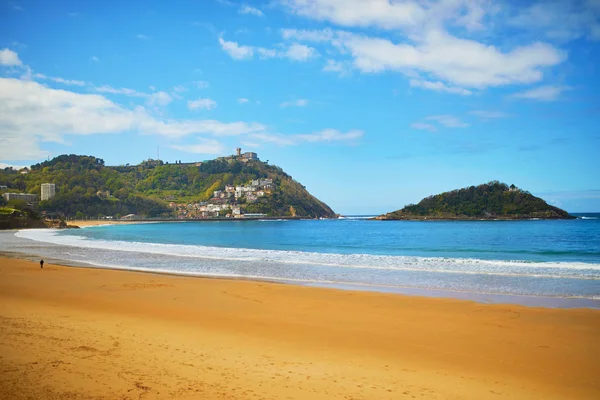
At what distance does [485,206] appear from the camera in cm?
11762

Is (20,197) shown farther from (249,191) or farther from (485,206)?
(485,206)

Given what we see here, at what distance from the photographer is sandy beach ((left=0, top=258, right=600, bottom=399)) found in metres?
5.21

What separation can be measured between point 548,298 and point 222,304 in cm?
973

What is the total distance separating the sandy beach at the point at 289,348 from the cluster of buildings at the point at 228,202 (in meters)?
152

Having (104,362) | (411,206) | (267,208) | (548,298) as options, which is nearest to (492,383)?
(104,362)

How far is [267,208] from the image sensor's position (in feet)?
552

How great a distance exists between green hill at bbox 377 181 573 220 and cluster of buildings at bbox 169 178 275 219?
67.4 m

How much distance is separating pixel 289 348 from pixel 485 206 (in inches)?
4824

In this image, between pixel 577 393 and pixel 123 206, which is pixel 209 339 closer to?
pixel 577 393

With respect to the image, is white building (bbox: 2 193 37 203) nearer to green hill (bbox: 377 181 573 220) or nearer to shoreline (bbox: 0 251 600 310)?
green hill (bbox: 377 181 573 220)

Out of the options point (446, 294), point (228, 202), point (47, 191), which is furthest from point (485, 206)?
point (47, 191)

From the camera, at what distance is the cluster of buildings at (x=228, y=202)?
164250 mm

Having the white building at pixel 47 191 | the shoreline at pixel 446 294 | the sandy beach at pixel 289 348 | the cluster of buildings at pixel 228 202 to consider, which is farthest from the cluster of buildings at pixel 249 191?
the sandy beach at pixel 289 348

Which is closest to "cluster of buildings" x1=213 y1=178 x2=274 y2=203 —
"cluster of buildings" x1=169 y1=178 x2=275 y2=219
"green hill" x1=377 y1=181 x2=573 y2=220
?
"cluster of buildings" x1=169 y1=178 x2=275 y2=219
